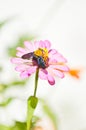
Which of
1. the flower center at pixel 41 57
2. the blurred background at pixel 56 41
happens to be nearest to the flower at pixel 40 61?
the flower center at pixel 41 57

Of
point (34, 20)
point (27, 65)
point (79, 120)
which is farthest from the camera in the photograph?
point (34, 20)

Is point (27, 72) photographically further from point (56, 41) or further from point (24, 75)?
point (56, 41)

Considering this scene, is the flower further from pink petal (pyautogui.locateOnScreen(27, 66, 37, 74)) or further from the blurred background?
the blurred background

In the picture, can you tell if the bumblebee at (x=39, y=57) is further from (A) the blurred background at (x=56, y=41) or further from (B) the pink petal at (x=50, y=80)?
(A) the blurred background at (x=56, y=41)

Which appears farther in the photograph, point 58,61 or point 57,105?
point 57,105

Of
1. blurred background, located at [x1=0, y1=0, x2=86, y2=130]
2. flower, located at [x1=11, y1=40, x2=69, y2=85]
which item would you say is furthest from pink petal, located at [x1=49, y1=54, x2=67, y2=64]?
blurred background, located at [x1=0, y1=0, x2=86, y2=130]

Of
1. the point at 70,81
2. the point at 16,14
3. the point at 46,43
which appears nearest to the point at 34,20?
the point at 16,14

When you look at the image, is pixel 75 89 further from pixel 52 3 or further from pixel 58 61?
pixel 58 61
